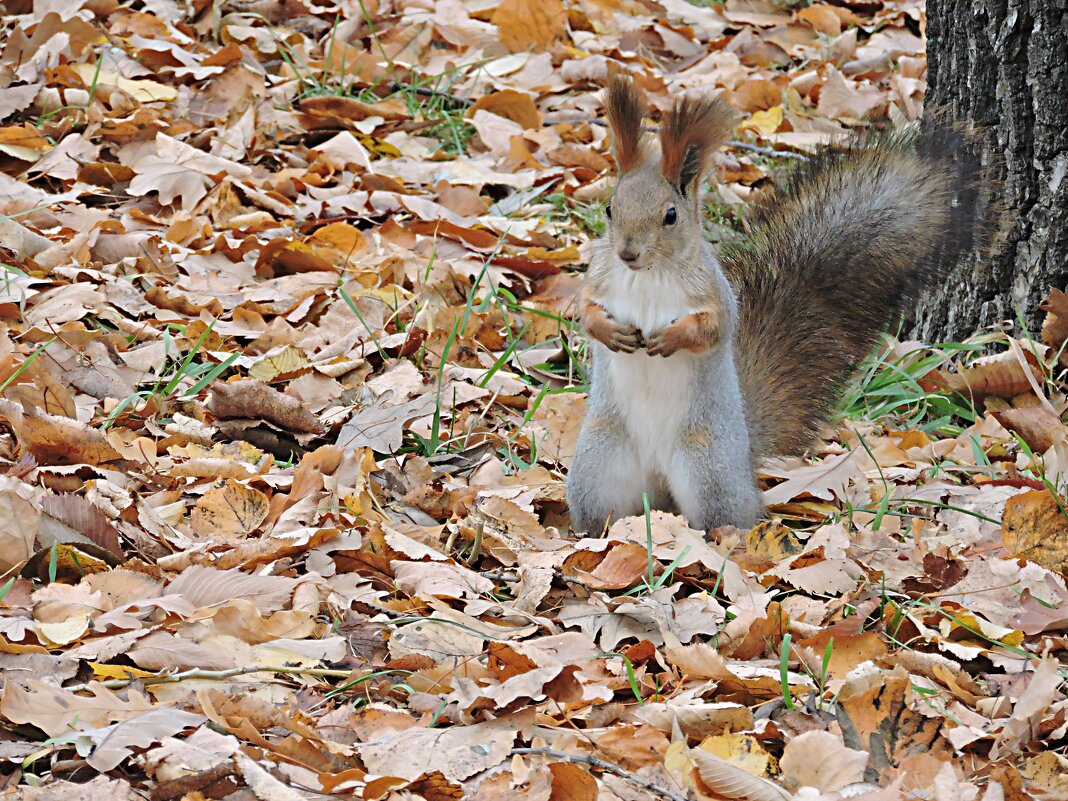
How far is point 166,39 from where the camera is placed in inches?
187

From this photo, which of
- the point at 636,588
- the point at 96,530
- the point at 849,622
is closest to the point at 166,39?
the point at 96,530

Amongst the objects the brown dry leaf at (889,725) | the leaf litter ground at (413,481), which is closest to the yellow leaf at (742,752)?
the leaf litter ground at (413,481)

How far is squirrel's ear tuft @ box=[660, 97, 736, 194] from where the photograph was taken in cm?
250

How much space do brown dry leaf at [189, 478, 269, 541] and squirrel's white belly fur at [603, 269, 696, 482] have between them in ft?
2.59

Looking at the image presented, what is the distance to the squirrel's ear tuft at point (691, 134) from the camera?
2.50m

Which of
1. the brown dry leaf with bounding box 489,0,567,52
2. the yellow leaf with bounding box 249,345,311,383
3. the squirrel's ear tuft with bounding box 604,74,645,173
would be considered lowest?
the yellow leaf with bounding box 249,345,311,383

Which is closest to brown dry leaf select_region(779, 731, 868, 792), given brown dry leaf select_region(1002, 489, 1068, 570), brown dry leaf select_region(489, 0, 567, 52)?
brown dry leaf select_region(1002, 489, 1068, 570)

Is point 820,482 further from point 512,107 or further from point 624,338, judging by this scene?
point 512,107

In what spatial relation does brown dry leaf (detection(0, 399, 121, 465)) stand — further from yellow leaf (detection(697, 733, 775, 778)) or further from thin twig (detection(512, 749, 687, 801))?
yellow leaf (detection(697, 733, 775, 778))

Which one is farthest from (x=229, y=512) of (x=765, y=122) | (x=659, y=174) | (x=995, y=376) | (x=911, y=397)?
(x=765, y=122)

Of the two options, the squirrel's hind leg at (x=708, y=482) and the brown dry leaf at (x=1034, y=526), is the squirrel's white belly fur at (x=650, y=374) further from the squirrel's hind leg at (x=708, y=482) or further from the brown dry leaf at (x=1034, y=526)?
the brown dry leaf at (x=1034, y=526)

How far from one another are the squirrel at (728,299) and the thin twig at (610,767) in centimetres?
91

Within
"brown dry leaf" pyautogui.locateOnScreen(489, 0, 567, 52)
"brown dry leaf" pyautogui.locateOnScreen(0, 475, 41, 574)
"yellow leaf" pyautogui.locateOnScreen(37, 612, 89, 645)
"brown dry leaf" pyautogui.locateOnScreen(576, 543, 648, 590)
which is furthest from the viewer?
"brown dry leaf" pyautogui.locateOnScreen(489, 0, 567, 52)

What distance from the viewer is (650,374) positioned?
2.69 metres
